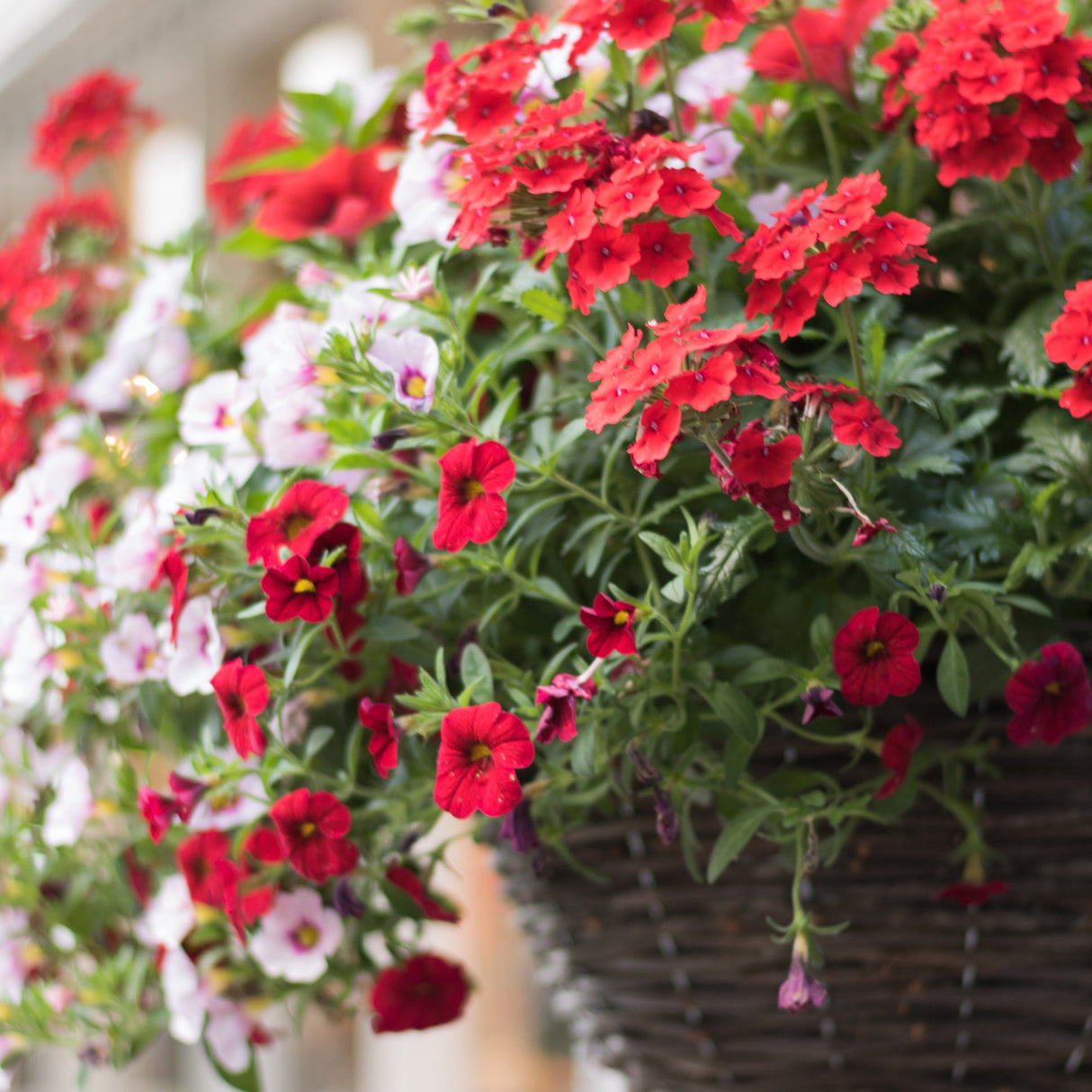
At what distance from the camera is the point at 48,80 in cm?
276

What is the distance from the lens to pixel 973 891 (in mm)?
492

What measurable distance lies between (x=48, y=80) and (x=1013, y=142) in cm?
278

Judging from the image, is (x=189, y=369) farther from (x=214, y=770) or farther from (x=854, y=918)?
(x=854, y=918)

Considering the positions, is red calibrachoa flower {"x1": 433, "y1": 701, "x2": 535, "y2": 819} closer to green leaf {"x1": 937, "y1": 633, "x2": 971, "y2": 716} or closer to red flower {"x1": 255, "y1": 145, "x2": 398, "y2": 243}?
green leaf {"x1": 937, "y1": 633, "x2": 971, "y2": 716}

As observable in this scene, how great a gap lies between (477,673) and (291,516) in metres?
0.10

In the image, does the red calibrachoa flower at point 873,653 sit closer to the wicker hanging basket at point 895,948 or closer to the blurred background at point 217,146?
the wicker hanging basket at point 895,948

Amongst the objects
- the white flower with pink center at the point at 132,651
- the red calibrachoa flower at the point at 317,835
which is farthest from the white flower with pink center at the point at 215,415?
the red calibrachoa flower at the point at 317,835

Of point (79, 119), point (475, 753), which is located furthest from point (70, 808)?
point (79, 119)

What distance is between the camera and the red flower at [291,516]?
1.55 ft

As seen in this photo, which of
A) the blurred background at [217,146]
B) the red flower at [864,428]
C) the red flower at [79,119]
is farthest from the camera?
the blurred background at [217,146]

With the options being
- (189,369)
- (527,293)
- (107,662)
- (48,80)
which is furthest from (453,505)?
(48,80)

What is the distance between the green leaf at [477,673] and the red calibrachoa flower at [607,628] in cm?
Result: 5

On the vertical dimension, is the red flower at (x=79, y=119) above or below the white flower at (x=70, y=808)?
above

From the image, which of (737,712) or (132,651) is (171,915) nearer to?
(132,651)
